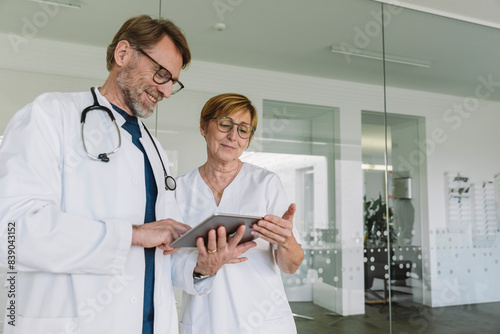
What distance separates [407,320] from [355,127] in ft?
5.43

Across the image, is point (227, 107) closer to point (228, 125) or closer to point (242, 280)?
point (228, 125)

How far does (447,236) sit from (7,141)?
355 cm

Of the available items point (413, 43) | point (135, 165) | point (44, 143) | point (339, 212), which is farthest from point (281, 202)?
point (413, 43)

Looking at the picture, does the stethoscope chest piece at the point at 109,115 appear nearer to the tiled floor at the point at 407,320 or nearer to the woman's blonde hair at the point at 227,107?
the woman's blonde hair at the point at 227,107

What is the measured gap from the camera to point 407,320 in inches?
138

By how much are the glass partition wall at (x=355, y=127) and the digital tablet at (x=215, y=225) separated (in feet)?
4.74

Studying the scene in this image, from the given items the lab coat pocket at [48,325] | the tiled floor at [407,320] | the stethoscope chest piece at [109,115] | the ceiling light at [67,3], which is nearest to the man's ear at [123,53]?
the stethoscope chest piece at [109,115]

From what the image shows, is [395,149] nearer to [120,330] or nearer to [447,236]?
[447,236]

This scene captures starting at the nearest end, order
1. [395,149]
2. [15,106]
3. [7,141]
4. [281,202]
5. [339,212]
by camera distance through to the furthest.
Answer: [7,141] < [281,202] < [15,106] < [339,212] < [395,149]

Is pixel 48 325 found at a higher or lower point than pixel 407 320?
higher

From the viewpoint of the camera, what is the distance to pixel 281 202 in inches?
68.7

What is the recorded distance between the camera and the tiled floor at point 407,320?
315cm

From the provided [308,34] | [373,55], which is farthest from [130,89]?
[373,55]

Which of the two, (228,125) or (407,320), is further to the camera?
(407,320)
